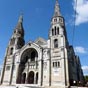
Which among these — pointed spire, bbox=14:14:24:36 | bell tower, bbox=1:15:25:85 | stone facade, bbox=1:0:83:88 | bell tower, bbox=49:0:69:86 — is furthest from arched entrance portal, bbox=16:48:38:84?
pointed spire, bbox=14:14:24:36

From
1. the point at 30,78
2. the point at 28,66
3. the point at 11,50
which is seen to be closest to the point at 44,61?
the point at 28,66

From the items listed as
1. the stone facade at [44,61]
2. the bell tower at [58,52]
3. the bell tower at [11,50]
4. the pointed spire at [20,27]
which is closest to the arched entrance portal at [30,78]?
the stone facade at [44,61]

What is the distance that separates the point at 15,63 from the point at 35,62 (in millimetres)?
6690

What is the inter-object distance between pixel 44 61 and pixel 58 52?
446 centimetres

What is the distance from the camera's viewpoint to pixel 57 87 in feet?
99.1

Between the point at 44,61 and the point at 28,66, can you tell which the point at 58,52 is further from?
the point at 28,66

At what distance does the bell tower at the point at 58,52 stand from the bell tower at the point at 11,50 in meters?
12.5

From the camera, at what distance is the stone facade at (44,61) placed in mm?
31781

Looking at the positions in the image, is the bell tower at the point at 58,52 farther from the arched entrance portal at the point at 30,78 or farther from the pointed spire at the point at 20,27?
the pointed spire at the point at 20,27

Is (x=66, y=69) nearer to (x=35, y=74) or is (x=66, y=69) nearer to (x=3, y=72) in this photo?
(x=35, y=74)

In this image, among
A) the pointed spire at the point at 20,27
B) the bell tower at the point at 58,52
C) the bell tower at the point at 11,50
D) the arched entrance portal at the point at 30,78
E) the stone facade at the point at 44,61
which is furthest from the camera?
the pointed spire at the point at 20,27

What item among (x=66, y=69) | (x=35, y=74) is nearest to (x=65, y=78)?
(x=66, y=69)

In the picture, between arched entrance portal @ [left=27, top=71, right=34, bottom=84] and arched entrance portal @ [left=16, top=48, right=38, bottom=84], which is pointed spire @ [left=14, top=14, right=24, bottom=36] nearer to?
arched entrance portal @ [left=16, top=48, right=38, bottom=84]

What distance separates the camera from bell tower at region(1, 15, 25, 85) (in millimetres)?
39228
